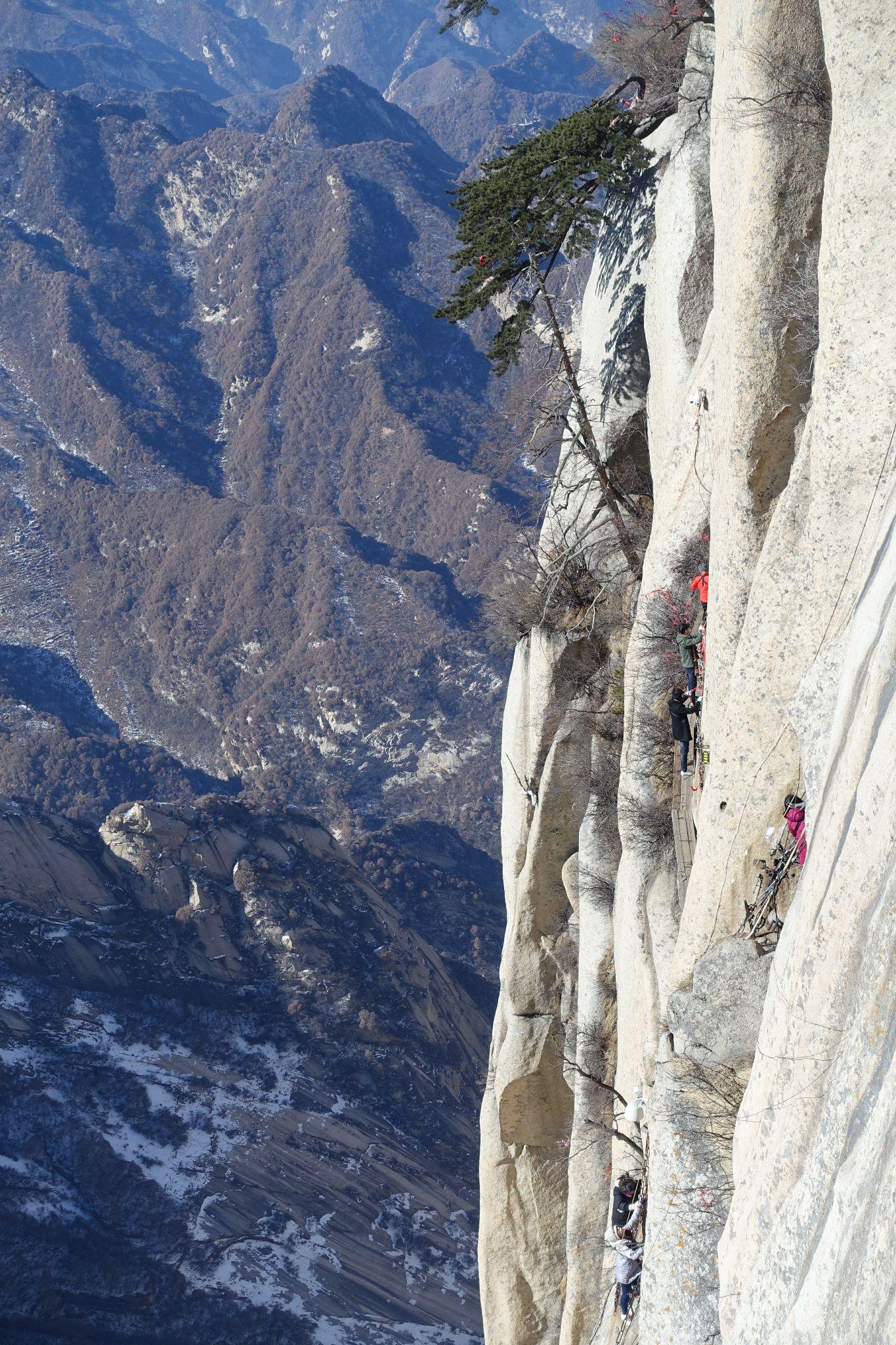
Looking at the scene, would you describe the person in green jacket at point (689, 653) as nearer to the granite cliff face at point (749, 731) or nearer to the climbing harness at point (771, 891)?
Result: the granite cliff face at point (749, 731)

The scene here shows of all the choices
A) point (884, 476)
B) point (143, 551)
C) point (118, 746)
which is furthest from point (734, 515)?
point (143, 551)

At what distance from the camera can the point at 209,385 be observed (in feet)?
607

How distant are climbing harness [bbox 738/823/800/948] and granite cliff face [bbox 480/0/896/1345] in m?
0.16

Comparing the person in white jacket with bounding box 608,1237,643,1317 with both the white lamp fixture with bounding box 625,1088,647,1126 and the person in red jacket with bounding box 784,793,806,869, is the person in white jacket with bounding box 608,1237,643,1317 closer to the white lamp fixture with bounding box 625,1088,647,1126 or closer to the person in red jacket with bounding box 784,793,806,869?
the white lamp fixture with bounding box 625,1088,647,1126

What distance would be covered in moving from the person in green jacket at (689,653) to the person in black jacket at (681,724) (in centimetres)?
22

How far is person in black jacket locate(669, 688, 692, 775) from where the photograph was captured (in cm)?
1594

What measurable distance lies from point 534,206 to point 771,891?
12175 mm

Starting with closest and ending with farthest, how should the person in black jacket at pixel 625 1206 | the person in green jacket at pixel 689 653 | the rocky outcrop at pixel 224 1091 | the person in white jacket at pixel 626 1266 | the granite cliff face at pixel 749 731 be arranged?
1. the granite cliff face at pixel 749 731
2. the person in white jacket at pixel 626 1266
3. the person in black jacket at pixel 625 1206
4. the person in green jacket at pixel 689 653
5. the rocky outcrop at pixel 224 1091

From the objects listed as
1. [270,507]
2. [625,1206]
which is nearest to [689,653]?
[625,1206]

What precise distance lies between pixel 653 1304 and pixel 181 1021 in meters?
53.0

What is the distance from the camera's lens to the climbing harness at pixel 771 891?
1218cm

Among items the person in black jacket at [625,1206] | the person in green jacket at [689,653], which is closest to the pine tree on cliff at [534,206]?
the person in green jacket at [689,653]

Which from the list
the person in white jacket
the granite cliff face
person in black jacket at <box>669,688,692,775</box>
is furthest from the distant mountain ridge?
the person in white jacket

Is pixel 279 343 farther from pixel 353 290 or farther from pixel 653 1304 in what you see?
pixel 653 1304
